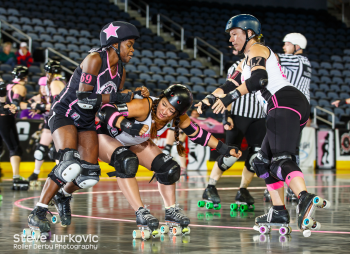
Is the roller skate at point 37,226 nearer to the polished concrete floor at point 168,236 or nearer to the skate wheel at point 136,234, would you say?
the polished concrete floor at point 168,236

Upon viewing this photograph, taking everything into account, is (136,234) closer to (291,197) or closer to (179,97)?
(179,97)

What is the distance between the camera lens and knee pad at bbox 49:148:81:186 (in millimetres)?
3160

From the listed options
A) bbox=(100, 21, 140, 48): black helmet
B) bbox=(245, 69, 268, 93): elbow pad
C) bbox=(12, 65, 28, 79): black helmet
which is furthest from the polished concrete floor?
bbox=(12, 65, 28, 79): black helmet

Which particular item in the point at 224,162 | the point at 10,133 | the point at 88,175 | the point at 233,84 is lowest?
the point at 88,175

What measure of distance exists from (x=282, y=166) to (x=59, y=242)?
1.55m

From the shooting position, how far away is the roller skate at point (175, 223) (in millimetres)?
3338

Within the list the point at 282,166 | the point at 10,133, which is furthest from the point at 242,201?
the point at 10,133

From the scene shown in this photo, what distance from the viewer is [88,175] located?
3.43 metres

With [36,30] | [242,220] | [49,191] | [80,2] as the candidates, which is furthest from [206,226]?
[80,2]

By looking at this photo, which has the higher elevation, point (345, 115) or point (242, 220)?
point (345, 115)

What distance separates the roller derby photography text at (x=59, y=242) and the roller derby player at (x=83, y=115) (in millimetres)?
A: 106

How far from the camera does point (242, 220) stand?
405cm

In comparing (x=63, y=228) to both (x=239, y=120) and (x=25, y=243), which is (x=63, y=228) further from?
(x=239, y=120)

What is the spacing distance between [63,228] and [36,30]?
432 inches
